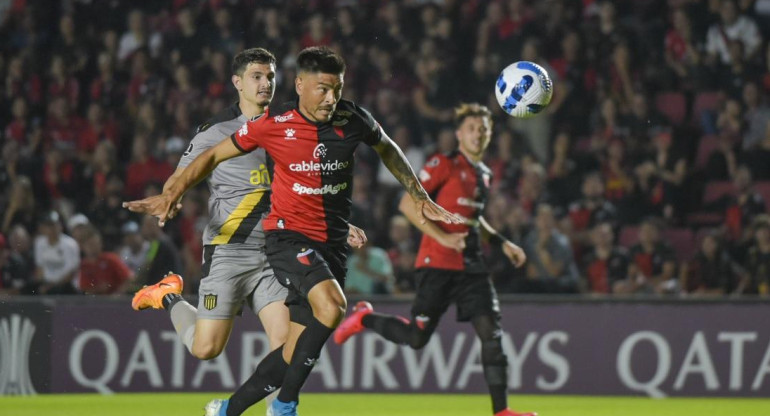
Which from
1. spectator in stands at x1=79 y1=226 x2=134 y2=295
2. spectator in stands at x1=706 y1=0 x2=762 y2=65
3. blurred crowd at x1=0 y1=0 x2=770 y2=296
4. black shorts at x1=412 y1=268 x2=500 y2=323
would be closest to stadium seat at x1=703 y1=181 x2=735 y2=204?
blurred crowd at x1=0 y1=0 x2=770 y2=296

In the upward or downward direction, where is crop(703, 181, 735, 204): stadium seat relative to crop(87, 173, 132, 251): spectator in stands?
upward

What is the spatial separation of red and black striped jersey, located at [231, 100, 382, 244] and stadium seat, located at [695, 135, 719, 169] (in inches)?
316

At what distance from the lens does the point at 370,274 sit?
1240cm

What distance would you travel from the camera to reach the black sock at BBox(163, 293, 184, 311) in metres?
7.88

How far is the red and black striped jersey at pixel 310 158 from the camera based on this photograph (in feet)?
21.8

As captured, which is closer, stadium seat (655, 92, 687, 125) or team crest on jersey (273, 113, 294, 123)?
team crest on jersey (273, 113, 294, 123)

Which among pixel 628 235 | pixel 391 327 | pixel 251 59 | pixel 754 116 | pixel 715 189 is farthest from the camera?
pixel 754 116

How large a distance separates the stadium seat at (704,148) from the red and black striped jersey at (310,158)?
8.03m

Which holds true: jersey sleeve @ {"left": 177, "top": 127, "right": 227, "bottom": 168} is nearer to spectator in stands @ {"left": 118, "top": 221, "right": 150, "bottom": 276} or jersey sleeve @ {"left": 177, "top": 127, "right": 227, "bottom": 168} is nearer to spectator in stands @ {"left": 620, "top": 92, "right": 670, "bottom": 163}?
spectator in stands @ {"left": 118, "top": 221, "right": 150, "bottom": 276}

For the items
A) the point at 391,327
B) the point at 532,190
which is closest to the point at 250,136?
the point at 391,327

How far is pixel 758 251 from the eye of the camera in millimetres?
11883

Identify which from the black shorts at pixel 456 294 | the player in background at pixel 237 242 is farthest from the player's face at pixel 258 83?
the black shorts at pixel 456 294

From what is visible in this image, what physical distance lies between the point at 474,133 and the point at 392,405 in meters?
2.73

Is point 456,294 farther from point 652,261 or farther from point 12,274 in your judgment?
point 12,274
